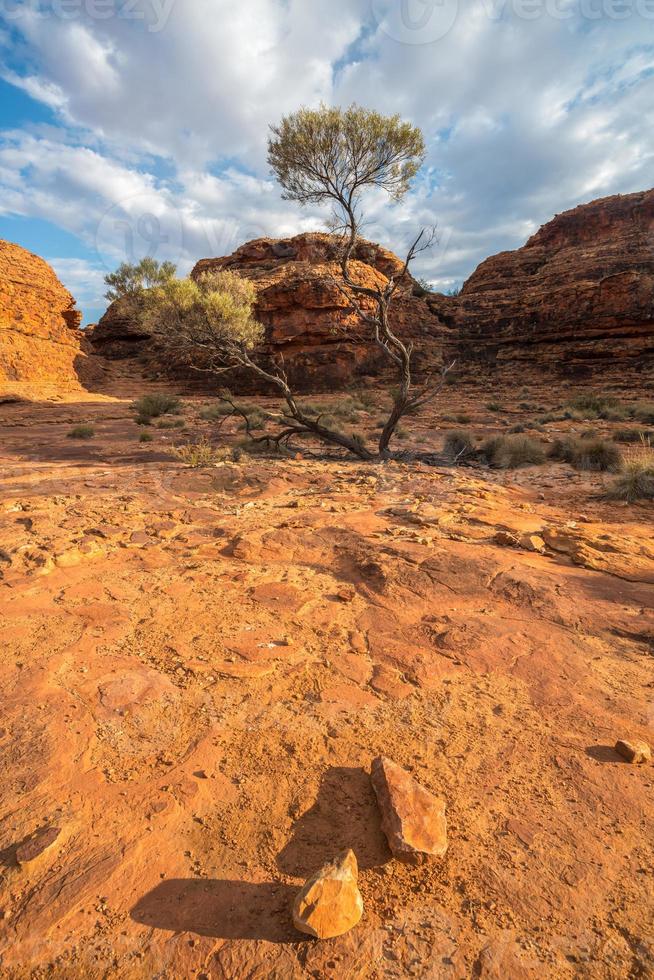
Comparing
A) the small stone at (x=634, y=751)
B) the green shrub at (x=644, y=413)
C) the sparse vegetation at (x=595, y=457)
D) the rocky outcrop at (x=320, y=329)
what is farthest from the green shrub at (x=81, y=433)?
the green shrub at (x=644, y=413)

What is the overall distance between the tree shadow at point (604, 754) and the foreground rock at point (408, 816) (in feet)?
2.43

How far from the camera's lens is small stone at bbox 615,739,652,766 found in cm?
189

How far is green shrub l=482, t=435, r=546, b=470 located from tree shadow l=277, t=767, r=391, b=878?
7.96 m

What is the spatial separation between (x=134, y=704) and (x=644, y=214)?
3853 centimetres

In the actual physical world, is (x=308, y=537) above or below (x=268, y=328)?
below

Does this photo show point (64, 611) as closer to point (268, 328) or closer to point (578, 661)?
point (578, 661)

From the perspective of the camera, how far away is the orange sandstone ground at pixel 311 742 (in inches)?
50.8

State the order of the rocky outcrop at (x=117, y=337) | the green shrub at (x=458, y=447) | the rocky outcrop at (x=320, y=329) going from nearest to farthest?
the green shrub at (x=458, y=447) < the rocky outcrop at (x=320, y=329) < the rocky outcrop at (x=117, y=337)

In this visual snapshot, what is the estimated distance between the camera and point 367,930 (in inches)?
50.8

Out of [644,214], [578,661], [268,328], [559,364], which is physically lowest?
[578,661]

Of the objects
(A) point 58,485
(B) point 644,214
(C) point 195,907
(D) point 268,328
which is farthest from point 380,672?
(B) point 644,214

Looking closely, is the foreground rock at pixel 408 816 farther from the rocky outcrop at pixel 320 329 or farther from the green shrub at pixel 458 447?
the rocky outcrop at pixel 320 329

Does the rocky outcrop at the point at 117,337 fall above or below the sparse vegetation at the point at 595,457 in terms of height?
above

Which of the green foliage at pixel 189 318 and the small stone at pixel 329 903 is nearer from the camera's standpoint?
the small stone at pixel 329 903
